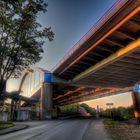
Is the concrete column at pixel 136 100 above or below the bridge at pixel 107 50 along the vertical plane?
below

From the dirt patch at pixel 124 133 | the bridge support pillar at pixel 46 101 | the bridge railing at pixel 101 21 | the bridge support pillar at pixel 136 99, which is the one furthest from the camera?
the bridge support pillar at pixel 136 99

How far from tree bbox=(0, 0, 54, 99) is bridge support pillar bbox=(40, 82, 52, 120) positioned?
55.4 feet

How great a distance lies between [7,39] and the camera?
1267cm

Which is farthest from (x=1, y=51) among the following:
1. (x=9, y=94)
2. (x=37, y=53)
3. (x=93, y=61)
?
(x=9, y=94)

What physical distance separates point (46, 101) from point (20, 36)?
22416 millimetres

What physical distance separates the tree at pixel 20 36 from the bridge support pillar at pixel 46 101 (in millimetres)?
16901

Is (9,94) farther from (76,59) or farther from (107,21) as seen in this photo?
(107,21)

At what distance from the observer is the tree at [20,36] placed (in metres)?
10.4

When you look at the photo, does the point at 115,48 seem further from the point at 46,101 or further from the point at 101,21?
the point at 46,101

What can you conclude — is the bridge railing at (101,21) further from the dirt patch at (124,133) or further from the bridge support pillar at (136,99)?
the bridge support pillar at (136,99)

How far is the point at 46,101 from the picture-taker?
106 ft

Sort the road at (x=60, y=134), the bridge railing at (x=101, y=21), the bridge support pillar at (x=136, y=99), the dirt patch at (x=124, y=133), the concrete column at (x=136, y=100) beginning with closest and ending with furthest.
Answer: the dirt patch at (x=124, y=133)
the road at (x=60, y=134)
the bridge railing at (x=101, y=21)
the bridge support pillar at (x=136, y=99)
the concrete column at (x=136, y=100)

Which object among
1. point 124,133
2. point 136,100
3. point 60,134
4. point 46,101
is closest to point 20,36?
point 60,134

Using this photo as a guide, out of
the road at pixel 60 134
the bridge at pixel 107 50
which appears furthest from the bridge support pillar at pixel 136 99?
the road at pixel 60 134
